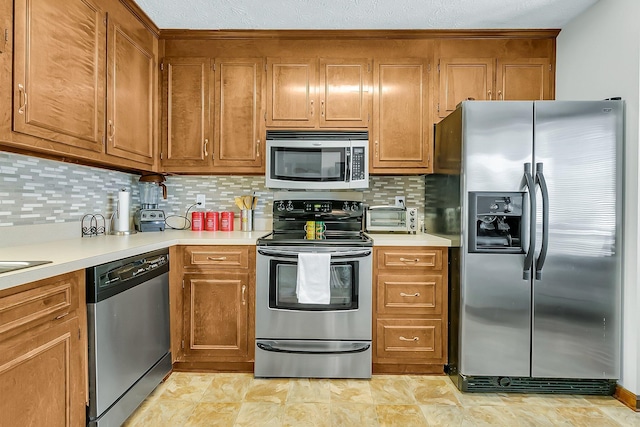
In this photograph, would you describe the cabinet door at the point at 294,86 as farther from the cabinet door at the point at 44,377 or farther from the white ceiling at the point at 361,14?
the cabinet door at the point at 44,377

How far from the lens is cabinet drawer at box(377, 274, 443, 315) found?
2.40 meters

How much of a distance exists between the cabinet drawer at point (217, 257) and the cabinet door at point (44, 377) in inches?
37.0

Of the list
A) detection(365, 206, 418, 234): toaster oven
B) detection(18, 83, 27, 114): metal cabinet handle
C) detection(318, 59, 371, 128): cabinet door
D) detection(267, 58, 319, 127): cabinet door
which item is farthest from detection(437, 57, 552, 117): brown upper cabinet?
detection(18, 83, 27, 114): metal cabinet handle

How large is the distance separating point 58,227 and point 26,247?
13.4 inches

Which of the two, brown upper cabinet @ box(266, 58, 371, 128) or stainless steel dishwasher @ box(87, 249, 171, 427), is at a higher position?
brown upper cabinet @ box(266, 58, 371, 128)

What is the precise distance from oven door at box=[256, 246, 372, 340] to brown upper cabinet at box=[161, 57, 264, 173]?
2.70ft

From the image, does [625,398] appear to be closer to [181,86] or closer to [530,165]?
[530,165]

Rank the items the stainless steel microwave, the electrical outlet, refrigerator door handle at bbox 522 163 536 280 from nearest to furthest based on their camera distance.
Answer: refrigerator door handle at bbox 522 163 536 280
the stainless steel microwave
the electrical outlet

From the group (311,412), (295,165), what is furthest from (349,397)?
(295,165)

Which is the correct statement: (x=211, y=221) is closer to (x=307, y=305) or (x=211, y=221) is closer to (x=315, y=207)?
(x=315, y=207)

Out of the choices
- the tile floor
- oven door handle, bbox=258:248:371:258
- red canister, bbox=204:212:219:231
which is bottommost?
the tile floor

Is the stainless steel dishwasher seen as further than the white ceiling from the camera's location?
No

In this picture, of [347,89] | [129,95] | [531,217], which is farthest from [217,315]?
[531,217]

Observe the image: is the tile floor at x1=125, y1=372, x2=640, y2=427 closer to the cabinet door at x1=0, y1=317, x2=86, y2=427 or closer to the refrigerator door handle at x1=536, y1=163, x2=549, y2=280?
the cabinet door at x1=0, y1=317, x2=86, y2=427
